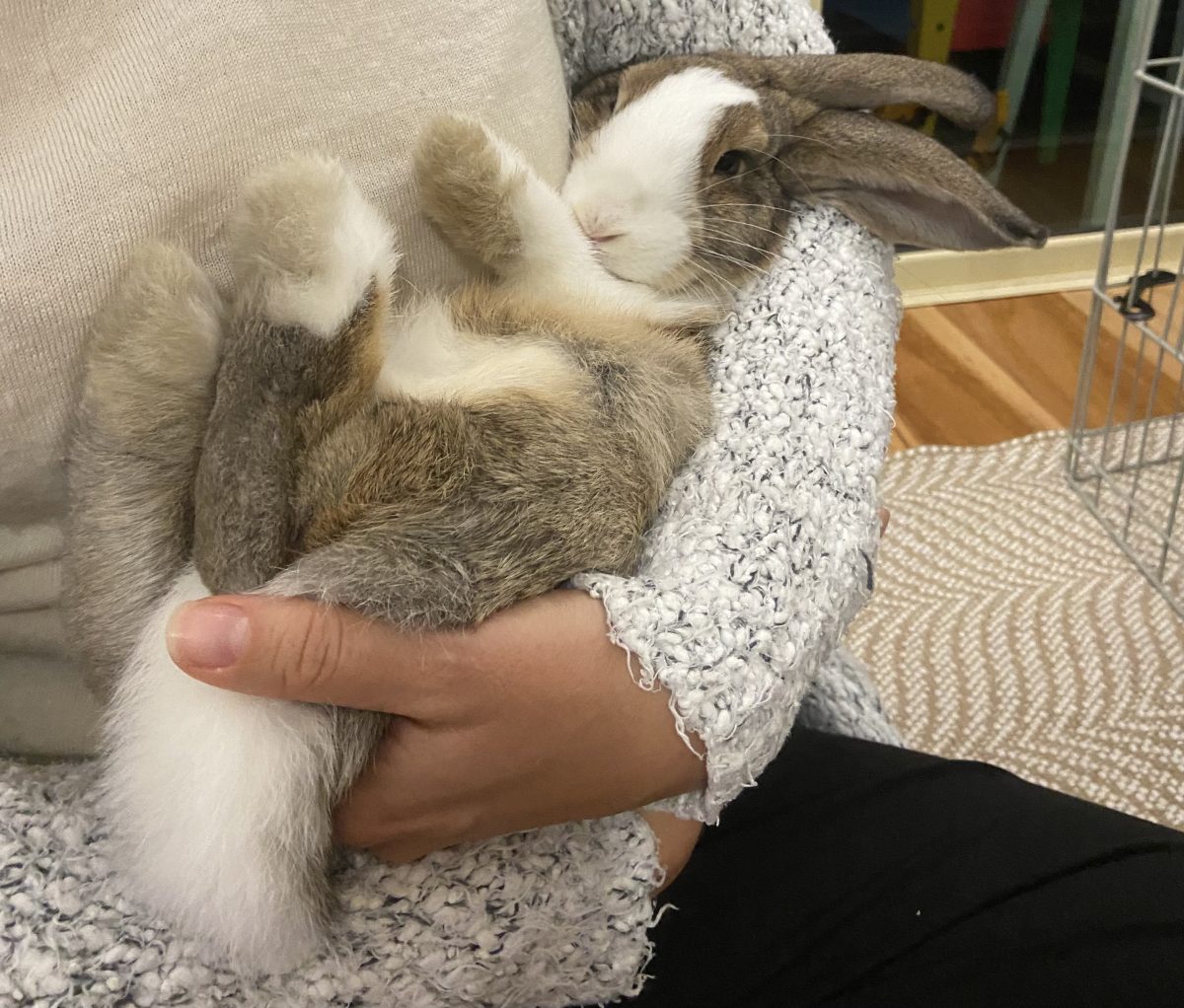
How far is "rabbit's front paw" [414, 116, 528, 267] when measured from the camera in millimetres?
767

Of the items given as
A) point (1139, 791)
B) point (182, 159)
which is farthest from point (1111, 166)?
point (182, 159)

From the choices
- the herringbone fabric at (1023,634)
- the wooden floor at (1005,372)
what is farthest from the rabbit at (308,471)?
the wooden floor at (1005,372)

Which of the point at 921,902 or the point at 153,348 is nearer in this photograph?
the point at 153,348

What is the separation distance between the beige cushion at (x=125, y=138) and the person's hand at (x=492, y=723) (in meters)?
0.23

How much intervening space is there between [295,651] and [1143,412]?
2.09 meters

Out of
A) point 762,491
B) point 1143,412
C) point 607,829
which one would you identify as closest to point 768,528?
point 762,491

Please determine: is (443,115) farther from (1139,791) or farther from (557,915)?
(1139,791)

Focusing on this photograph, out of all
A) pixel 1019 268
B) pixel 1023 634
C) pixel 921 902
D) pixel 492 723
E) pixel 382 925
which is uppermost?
pixel 492 723

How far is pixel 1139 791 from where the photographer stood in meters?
1.49

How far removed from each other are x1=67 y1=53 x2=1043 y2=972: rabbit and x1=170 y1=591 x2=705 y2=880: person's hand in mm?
19

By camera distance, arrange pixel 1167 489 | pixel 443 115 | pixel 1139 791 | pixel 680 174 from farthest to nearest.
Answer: pixel 1167 489 → pixel 1139 791 → pixel 680 174 → pixel 443 115

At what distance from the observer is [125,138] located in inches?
26.0

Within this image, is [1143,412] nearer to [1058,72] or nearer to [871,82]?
[1058,72]

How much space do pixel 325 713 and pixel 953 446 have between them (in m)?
1.72
